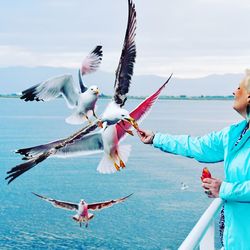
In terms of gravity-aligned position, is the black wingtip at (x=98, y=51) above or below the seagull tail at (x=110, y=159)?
above

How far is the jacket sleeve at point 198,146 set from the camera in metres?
1.24

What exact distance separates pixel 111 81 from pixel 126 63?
3.3 inches

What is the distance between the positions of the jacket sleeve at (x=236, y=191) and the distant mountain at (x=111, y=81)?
529 millimetres

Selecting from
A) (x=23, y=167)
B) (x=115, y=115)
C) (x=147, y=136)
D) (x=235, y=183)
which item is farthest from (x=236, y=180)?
(x=23, y=167)

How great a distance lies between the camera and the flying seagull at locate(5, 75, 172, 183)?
1.86m

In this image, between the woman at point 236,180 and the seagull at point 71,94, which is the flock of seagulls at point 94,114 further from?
the woman at point 236,180

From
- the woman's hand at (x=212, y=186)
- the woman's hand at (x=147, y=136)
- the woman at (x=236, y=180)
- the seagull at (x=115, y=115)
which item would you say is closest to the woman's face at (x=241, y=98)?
the woman at (x=236, y=180)

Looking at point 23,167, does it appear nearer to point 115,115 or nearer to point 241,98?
point 115,115

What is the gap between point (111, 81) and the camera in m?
1.94

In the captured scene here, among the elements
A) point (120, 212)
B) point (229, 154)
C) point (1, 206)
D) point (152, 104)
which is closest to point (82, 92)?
point (152, 104)

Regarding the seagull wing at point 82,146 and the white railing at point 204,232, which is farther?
the seagull wing at point 82,146

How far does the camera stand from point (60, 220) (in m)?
23.2

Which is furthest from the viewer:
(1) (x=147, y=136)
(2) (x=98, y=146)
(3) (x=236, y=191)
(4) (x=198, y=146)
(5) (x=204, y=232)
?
(2) (x=98, y=146)

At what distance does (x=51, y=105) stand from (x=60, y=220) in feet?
71.6
